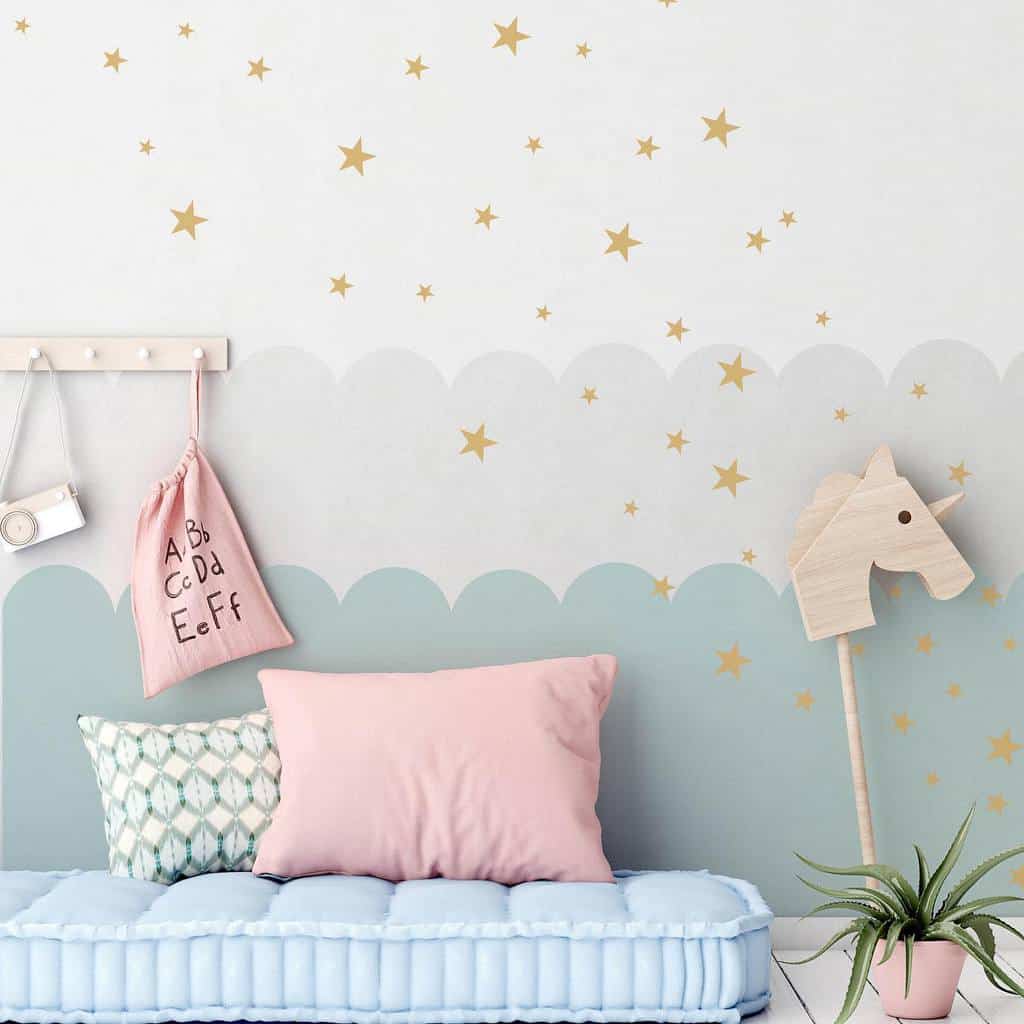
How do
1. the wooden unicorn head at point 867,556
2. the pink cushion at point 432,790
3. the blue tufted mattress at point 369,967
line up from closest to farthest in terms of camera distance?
1. the blue tufted mattress at point 369,967
2. the pink cushion at point 432,790
3. the wooden unicorn head at point 867,556

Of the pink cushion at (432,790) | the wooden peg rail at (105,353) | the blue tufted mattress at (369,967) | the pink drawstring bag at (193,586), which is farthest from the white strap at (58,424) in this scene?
the blue tufted mattress at (369,967)

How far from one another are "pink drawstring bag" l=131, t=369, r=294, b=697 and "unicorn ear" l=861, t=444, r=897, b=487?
42.8 inches

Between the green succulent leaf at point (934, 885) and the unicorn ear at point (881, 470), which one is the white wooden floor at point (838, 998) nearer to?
the green succulent leaf at point (934, 885)

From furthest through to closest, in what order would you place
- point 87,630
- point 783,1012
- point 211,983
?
point 87,630 < point 783,1012 < point 211,983

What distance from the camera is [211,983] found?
1800mm

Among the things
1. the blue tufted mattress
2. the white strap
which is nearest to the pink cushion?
the blue tufted mattress

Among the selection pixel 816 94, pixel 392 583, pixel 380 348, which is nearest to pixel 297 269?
pixel 380 348

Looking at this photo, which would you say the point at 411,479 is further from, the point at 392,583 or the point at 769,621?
the point at 769,621

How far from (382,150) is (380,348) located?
37 cm

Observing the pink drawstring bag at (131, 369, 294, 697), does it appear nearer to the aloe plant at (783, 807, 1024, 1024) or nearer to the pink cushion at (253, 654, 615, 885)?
the pink cushion at (253, 654, 615, 885)

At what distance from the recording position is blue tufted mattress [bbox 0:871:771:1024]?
1800mm

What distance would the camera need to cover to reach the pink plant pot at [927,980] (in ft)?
6.23

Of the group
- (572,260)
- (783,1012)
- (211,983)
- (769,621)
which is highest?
(572,260)

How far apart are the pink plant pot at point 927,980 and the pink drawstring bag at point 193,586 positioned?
1.17 m
